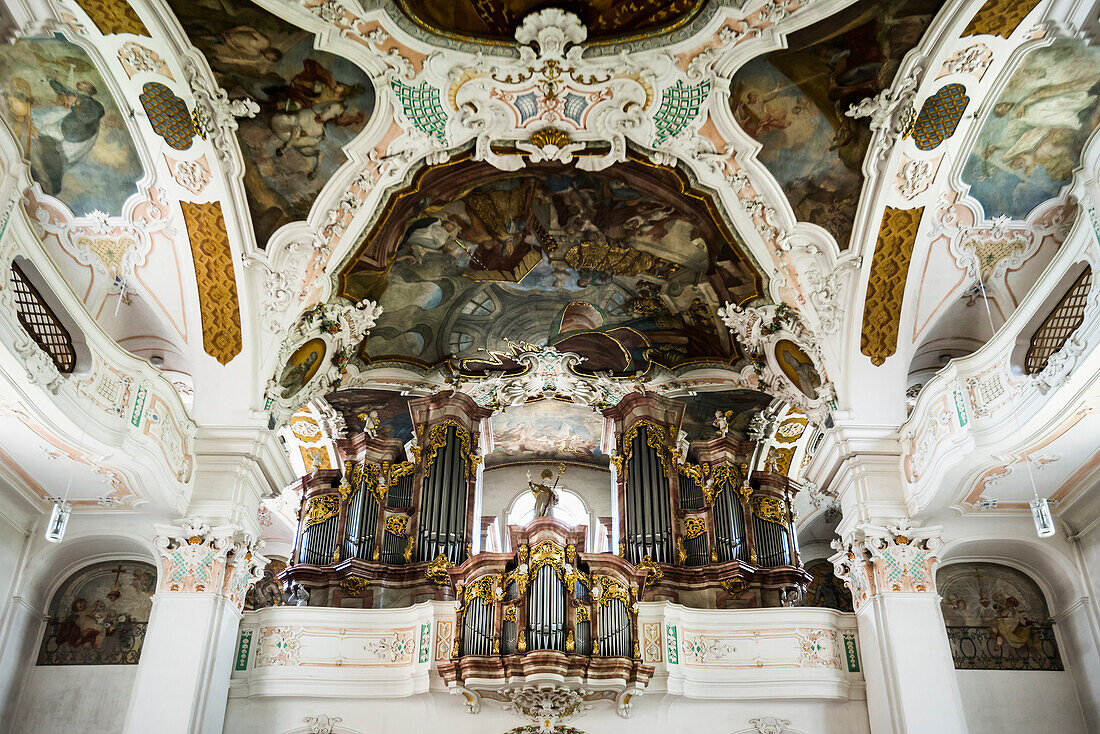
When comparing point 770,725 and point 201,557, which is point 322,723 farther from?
point 770,725

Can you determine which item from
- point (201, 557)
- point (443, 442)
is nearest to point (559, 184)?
point (443, 442)

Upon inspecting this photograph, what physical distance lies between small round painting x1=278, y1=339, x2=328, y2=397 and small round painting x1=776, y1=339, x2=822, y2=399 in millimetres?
6949

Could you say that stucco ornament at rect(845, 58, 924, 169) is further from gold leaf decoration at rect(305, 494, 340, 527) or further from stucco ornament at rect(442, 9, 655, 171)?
gold leaf decoration at rect(305, 494, 340, 527)

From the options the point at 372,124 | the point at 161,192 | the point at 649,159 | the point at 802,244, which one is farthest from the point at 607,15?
the point at 161,192

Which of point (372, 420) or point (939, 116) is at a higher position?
point (939, 116)

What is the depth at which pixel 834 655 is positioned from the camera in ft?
39.3

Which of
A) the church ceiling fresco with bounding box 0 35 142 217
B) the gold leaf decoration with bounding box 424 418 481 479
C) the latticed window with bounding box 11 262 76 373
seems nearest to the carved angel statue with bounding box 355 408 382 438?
the gold leaf decoration with bounding box 424 418 481 479

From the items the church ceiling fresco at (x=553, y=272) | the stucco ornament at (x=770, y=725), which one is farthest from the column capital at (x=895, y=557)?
the church ceiling fresco at (x=553, y=272)

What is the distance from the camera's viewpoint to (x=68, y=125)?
422 inches

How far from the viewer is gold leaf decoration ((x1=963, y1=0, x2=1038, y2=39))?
9.84 m

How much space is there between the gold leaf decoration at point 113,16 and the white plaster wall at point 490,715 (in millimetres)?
8338

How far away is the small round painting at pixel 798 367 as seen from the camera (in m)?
13.3

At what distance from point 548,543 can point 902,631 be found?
4577 mm

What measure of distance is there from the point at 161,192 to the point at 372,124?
9.52 feet
